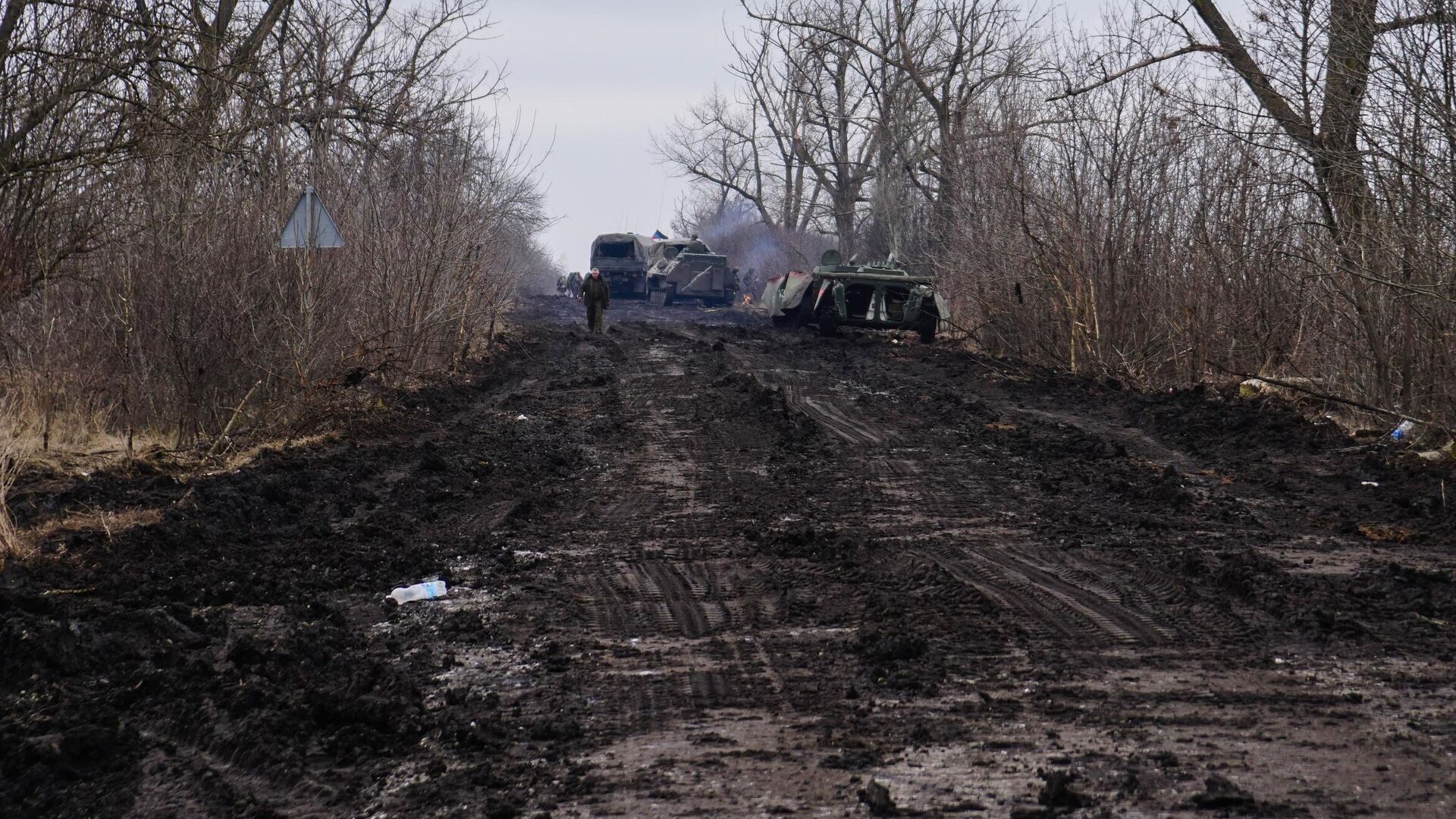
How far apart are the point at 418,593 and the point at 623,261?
4389cm

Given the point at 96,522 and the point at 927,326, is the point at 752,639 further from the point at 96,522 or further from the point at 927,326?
the point at 927,326

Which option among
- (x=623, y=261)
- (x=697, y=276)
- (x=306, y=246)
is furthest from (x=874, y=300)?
(x=623, y=261)

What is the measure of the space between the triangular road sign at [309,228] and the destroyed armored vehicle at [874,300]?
13151 mm

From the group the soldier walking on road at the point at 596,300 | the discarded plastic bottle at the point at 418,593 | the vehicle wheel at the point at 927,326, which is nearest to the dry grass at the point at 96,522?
the discarded plastic bottle at the point at 418,593

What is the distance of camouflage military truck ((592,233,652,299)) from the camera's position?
162 feet

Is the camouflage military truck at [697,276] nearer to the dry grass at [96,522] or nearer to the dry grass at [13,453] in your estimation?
the dry grass at [13,453]

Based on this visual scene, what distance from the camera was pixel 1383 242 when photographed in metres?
10.1

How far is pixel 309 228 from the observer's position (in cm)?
1145

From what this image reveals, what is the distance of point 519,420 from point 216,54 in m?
4.36

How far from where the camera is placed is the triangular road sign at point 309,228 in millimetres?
11326

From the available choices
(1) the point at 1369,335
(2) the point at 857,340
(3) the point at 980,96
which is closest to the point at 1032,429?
(1) the point at 1369,335

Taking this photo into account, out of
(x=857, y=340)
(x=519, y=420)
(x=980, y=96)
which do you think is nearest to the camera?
(x=519, y=420)

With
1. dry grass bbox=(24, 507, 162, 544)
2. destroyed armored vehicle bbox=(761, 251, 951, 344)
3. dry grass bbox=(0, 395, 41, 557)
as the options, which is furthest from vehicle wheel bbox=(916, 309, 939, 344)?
dry grass bbox=(24, 507, 162, 544)

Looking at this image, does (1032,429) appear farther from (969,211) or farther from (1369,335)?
(969,211)
